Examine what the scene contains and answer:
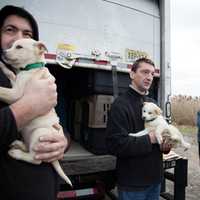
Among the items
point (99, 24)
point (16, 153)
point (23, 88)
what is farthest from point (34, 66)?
point (99, 24)

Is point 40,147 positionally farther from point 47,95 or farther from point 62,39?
point 62,39

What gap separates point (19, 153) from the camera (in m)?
1.68

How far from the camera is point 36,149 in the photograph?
5.60 feet

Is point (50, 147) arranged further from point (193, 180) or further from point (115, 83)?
point (193, 180)

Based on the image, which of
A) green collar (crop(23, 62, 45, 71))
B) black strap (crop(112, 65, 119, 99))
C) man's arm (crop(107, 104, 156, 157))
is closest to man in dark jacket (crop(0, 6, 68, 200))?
green collar (crop(23, 62, 45, 71))

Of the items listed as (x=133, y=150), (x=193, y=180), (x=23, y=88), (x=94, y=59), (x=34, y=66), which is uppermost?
(x=94, y=59)

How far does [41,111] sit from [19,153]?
219mm

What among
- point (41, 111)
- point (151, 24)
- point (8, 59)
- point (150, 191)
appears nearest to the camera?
point (41, 111)

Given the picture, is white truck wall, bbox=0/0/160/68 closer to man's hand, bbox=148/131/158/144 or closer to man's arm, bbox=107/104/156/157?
man's arm, bbox=107/104/156/157

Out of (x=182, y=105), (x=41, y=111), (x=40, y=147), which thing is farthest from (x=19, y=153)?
(x=182, y=105)

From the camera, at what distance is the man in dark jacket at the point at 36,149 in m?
1.50

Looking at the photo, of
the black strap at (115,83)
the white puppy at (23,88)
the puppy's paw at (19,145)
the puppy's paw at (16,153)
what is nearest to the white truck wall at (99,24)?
the black strap at (115,83)

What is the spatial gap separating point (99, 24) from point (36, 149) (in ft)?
9.07

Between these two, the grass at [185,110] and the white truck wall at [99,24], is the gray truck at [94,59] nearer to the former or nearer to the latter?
the white truck wall at [99,24]
